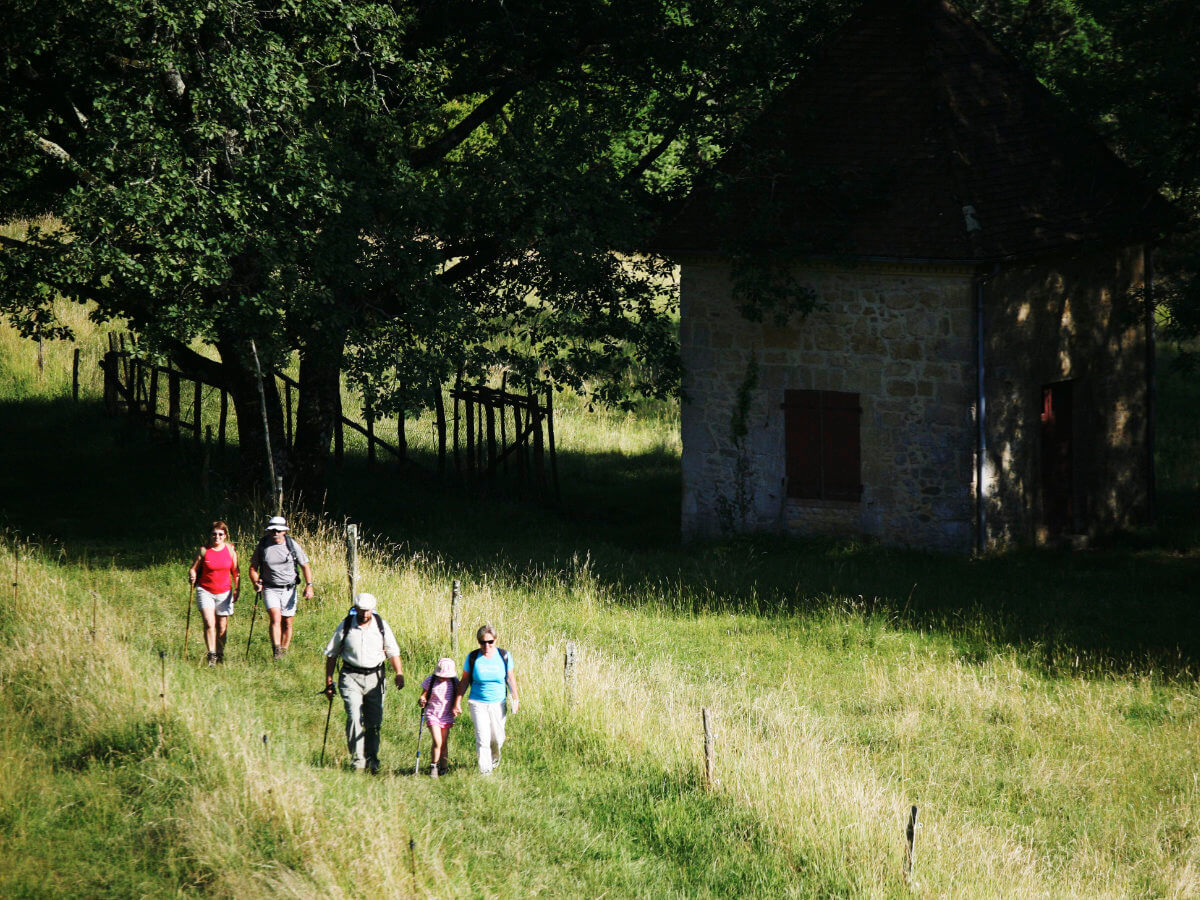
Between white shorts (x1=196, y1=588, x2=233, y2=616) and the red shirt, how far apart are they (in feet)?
0.13

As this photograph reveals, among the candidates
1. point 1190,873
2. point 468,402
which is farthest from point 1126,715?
point 468,402

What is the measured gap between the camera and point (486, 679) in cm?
894

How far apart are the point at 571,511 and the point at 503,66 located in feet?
24.1

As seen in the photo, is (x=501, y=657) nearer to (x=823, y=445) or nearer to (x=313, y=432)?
(x=823, y=445)

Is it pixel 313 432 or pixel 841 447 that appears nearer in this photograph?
pixel 841 447

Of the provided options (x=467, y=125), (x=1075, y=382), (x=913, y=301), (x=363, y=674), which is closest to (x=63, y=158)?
(x=467, y=125)

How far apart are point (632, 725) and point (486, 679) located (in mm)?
1586

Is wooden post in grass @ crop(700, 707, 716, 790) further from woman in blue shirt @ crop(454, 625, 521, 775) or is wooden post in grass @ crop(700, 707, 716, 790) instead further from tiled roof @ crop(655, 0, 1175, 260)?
tiled roof @ crop(655, 0, 1175, 260)

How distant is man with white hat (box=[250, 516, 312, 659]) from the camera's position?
11.7m

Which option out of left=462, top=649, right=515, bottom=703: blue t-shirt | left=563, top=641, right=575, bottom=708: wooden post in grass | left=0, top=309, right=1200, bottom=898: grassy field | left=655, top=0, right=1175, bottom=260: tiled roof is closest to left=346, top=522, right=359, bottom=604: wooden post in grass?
left=0, top=309, right=1200, bottom=898: grassy field

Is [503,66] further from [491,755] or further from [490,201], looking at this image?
[491,755]

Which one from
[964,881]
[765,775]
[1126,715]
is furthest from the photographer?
[1126,715]

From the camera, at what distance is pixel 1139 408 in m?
19.9

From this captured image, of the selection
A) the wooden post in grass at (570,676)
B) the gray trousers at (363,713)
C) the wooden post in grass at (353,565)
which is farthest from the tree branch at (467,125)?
the gray trousers at (363,713)
